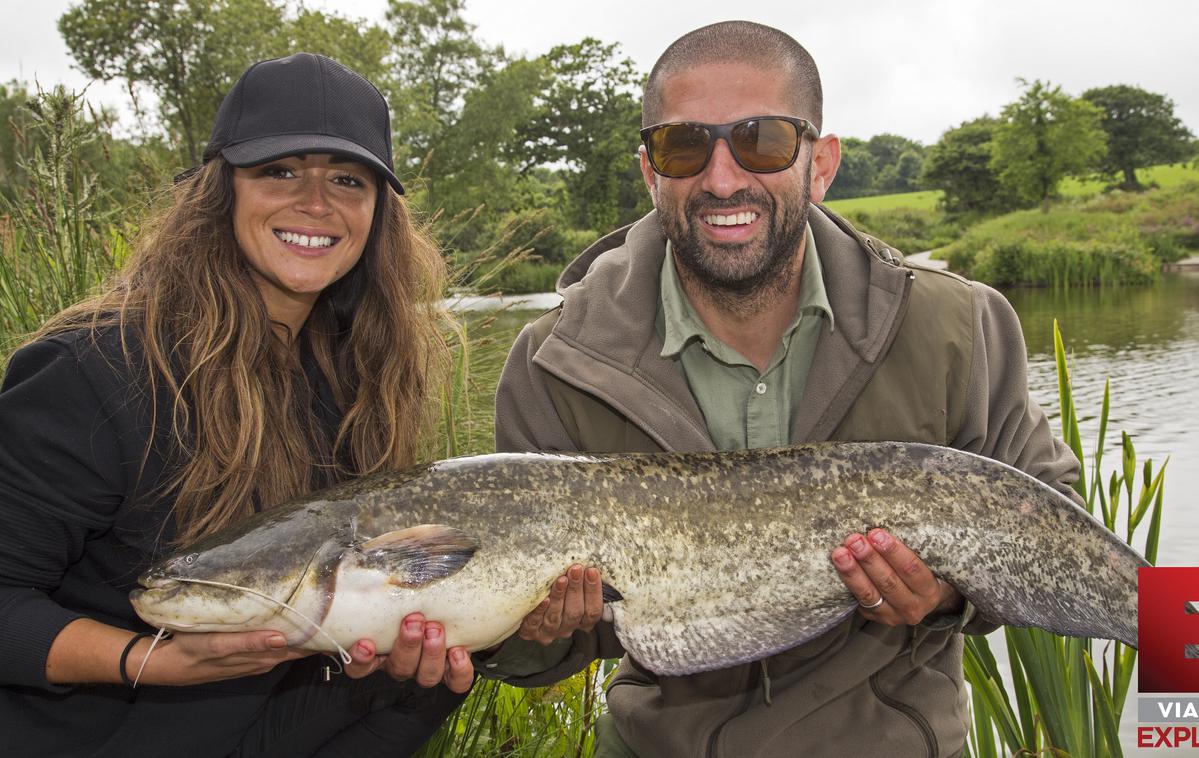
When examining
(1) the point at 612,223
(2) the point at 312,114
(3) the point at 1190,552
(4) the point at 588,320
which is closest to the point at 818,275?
(4) the point at 588,320

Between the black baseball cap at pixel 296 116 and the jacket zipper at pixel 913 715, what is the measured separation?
2.29 meters

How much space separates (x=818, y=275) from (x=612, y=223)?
205 feet

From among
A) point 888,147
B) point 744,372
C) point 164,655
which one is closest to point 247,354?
point 164,655

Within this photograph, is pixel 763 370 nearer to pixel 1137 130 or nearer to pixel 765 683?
pixel 765 683

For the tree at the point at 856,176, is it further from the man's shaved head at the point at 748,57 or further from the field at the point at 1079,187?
the man's shaved head at the point at 748,57

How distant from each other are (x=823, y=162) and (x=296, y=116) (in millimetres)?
1840

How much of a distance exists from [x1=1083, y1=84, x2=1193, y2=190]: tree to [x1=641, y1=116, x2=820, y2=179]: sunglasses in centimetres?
8448

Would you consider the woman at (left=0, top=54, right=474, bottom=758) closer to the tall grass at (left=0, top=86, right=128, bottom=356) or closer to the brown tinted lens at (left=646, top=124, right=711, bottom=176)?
the brown tinted lens at (left=646, top=124, right=711, bottom=176)

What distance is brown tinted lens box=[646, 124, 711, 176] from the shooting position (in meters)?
3.08

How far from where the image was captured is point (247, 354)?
2941 mm

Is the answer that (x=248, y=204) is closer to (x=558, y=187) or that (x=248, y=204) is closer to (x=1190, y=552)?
(x=1190, y=552)

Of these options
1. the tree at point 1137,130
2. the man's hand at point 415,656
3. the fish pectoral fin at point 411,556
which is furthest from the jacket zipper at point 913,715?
the tree at point 1137,130

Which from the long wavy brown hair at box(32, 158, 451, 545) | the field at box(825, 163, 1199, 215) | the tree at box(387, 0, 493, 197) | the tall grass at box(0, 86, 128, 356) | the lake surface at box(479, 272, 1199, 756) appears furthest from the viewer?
the field at box(825, 163, 1199, 215)

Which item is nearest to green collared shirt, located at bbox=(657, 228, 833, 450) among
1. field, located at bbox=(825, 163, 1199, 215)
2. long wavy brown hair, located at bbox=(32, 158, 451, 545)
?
long wavy brown hair, located at bbox=(32, 158, 451, 545)
